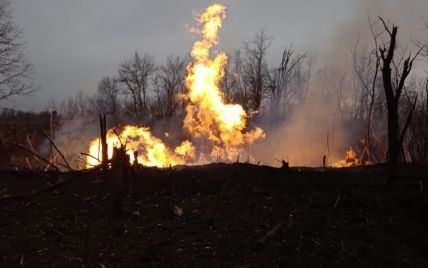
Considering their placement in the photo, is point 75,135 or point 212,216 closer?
point 212,216

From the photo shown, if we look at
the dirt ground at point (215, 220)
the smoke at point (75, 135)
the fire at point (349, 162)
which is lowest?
the dirt ground at point (215, 220)

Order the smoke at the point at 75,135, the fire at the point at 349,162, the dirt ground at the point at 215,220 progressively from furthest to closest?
the smoke at the point at 75,135
the fire at the point at 349,162
the dirt ground at the point at 215,220

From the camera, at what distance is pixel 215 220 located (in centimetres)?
667

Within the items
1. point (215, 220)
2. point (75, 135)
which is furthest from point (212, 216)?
point (75, 135)

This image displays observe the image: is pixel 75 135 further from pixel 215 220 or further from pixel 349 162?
pixel 215 220

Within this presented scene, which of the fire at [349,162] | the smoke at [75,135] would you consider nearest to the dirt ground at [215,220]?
the fire at [349,162]

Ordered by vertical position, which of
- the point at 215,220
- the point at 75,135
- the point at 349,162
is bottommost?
the point at 215,220

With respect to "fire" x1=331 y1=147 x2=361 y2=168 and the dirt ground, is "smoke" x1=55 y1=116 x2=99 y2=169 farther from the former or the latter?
the dirt ground

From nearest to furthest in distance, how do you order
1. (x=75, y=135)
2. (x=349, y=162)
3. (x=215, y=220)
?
(x=215, y=220) → (x=349, y=162) → (x=75, y=135)

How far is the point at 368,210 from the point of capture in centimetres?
717

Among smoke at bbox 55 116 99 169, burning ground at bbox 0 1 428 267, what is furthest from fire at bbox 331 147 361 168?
smoke at bbox 55 116 99 169

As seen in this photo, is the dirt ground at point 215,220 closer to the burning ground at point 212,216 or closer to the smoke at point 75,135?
the burning ground at point 212,216

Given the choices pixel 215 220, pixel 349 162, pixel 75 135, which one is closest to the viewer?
pixel 215 220

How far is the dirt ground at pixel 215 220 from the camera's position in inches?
225
